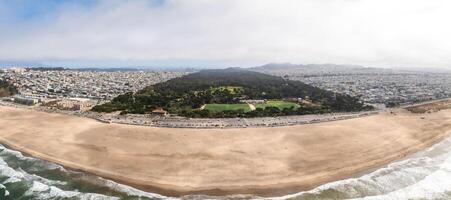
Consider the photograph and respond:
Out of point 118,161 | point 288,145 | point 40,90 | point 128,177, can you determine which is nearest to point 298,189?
point 288,145

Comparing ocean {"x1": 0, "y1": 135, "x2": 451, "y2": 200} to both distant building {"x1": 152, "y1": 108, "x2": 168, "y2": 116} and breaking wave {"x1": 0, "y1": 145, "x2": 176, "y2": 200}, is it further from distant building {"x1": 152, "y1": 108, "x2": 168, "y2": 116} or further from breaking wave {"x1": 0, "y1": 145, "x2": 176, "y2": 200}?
distant building {"x1": 152, "y1": 108, "x2": 168, "y2": 116}

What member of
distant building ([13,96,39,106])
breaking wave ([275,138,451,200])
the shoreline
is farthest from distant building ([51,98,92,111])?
breaking wave ([275,138,451,200])

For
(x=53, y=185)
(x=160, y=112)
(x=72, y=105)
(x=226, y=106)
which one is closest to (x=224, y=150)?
(x=53, y=185)

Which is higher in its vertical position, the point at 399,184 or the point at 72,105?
the point at 72,105

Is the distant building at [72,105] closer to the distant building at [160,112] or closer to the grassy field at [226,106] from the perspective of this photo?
the distant building at [160,112]

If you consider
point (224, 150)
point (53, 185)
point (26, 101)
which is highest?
point (26, 101)

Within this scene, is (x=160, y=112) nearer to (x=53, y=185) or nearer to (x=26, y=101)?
(x=53, y=185)

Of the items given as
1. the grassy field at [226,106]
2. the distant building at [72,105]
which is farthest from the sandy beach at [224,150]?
the grassy field at [226,106]
